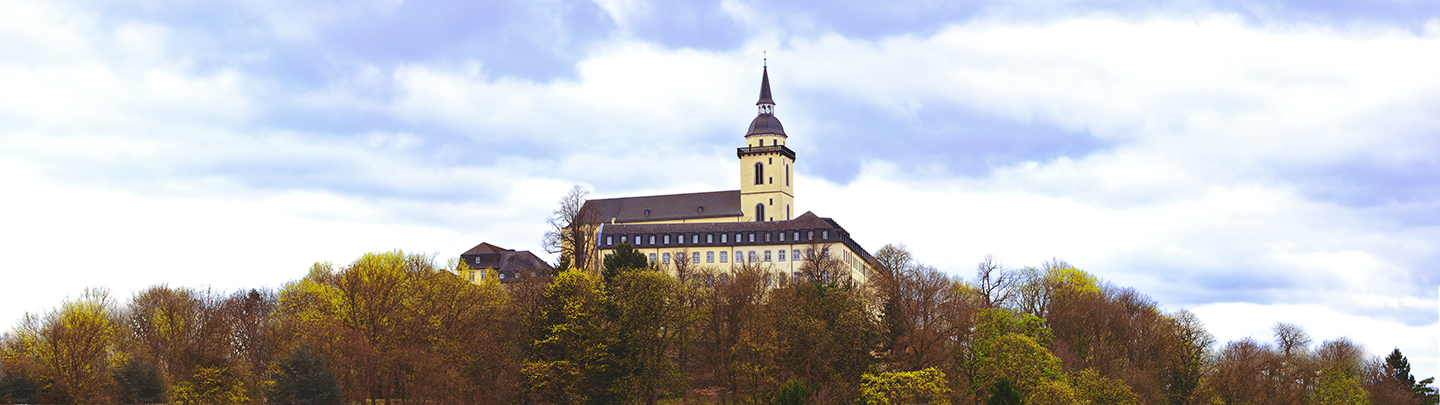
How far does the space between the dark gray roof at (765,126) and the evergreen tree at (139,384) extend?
8792 centimetres

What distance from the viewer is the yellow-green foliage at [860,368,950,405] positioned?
63.5 m

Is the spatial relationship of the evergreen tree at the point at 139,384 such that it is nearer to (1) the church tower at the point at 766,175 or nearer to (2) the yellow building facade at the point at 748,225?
(2) the yellow building facade at the point at 748,225

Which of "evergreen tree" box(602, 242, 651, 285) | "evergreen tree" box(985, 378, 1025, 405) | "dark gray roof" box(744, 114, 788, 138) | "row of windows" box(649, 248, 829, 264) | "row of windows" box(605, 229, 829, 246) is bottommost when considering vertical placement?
"evergreen tree" box(985, 378, 1025, 405)

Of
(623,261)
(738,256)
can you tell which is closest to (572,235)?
(623,261)

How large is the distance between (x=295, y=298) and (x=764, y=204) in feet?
237

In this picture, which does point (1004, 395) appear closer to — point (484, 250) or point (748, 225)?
point (748, 225)

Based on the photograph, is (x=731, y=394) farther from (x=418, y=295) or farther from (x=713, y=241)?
(x=713, y=241)

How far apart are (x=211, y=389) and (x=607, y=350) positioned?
67.2ft

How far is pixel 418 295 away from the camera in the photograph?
69.6 m

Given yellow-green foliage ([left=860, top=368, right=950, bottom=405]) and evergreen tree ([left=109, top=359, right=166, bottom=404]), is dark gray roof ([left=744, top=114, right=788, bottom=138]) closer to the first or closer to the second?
yellow-green foliage ([left=860, top=368, right=950, bottom=405])

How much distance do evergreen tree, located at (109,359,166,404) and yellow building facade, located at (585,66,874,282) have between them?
54647 mm

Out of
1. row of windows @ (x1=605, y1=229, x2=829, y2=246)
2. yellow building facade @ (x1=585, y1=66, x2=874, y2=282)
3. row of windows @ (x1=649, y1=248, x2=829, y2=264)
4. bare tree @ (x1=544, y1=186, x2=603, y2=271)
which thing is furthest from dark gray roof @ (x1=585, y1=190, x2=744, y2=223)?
bare tree @ (x1=544, y1=186, x2=603, y2=271)

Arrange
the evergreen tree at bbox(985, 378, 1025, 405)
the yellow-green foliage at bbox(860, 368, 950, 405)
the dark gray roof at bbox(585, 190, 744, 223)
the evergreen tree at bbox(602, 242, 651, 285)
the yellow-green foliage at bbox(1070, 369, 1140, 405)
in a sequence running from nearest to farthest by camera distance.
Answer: the evergreen tree at bbox(985, 378, 1025, 405), the yellow-green foliage at bbox(860, 368, 950, 405), the yellow-green foliage at bbox(1070, 369, 1140, 405), the evergreen tree at bbox(602, 242, 651, 285), the dark gray roof at bbox(585, 190, 744, 223)

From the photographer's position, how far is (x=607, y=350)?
65.2 meters
